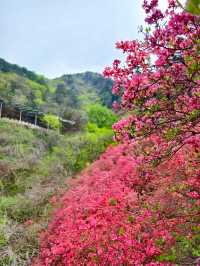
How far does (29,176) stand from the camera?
63.6 feet

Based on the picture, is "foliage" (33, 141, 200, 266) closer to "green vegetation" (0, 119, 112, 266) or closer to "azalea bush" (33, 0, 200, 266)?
"azalea bush" (33, 0, 200, 266)

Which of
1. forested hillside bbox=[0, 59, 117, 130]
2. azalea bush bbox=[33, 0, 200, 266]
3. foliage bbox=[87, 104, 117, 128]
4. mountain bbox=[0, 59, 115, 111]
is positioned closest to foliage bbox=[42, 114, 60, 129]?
forested hillside bbox=[0, 59, 117, 130]

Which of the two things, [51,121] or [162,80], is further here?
[51,121]

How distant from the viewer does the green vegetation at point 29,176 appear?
489 inches

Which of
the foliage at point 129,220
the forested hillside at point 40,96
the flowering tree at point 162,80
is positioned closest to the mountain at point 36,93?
the forested hillside at point 40,96

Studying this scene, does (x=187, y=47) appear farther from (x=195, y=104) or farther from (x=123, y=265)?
(x=123, y=265)

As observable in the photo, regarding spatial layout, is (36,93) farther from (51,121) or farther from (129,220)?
(129,220)

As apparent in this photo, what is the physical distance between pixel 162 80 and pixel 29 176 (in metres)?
14.9

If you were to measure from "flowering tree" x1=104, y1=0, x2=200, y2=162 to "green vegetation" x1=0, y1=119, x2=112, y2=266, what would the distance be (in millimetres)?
7429

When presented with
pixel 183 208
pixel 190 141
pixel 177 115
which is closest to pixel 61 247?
pixel 183 208

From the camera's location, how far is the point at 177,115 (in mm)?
5922

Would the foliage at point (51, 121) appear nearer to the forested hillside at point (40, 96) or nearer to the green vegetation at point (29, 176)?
the forested hillside at point (40, 96)

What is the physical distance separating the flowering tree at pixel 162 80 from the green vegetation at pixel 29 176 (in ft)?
24.4

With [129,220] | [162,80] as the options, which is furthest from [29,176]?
[162,80]
